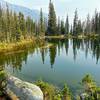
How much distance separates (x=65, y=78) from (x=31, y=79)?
5.00 metres

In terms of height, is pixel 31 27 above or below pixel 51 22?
below

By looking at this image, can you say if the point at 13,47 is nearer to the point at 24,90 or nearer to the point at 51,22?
the point at 51,22

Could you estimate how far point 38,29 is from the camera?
14412cm

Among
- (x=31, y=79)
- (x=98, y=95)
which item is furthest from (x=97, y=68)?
(x=98, y=95)

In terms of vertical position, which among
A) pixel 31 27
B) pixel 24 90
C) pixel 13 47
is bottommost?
pixel 13 47

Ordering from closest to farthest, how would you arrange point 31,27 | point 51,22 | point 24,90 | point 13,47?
point 24,90 < point 13,47 < point 31,27 < point 51,22

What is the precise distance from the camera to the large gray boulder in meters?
16.5

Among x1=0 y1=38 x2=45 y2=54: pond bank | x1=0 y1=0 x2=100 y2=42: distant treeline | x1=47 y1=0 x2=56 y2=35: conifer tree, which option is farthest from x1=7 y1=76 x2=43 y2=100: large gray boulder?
x1=47 y1=0 x2=56 y2=35: conifer tree

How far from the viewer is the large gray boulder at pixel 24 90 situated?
54.1 ft

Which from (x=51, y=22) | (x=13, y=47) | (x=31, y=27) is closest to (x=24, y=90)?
(x=13, y=47)

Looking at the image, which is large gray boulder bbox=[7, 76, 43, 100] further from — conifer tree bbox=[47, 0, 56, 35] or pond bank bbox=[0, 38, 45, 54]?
conifer tree bbox=[47, 0, 56, 35]

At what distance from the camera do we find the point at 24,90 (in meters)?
16.8

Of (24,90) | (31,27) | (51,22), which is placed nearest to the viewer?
(24,90)

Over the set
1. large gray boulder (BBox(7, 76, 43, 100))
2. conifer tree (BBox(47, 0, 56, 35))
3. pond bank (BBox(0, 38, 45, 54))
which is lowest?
pond bank (BBox(0, 38, 45, 54))
